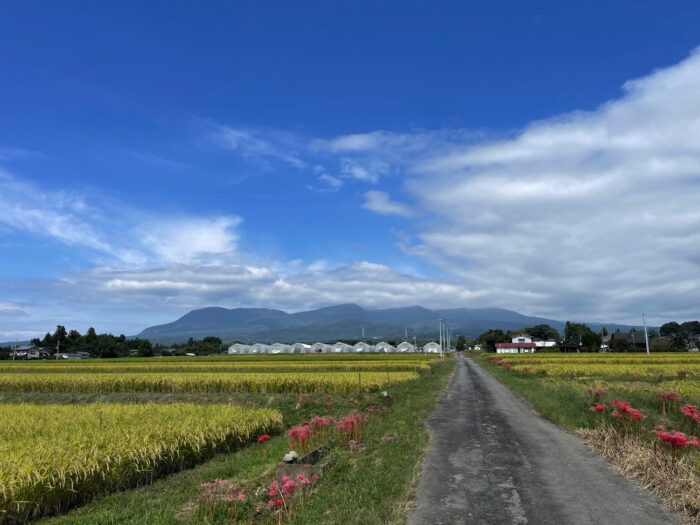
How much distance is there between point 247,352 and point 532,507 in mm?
138966

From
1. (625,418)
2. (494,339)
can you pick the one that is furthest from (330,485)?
(494,339)

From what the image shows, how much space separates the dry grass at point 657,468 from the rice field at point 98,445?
11.3 metres

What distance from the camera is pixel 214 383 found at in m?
29.6

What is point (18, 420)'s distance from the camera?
1435 centimetres

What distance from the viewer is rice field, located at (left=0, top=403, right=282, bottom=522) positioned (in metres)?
7.86

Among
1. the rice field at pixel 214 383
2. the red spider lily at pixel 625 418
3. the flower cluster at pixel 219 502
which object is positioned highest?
the red spider lily at pixel 625 418

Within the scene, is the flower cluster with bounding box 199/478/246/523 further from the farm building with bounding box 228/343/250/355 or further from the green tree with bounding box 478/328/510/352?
the green tree with bounding box 478/328/510/352

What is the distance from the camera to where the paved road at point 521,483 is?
23.5 feet

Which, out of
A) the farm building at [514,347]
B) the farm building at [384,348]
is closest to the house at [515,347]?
the farm building at [514,347]

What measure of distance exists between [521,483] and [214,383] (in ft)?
82.4

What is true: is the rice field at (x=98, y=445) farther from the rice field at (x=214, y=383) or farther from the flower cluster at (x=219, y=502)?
the rice field at (x=214, y=383)

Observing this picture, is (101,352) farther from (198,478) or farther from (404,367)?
(198,478)

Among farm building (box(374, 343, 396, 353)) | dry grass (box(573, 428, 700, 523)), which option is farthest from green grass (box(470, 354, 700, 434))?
farm building (box(374, 343, 396, 353))

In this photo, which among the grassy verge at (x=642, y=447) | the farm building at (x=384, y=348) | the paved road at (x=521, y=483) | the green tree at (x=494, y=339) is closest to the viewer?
the paved road at (x=521, y=483)
